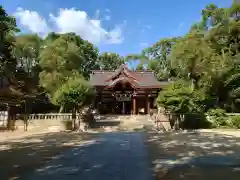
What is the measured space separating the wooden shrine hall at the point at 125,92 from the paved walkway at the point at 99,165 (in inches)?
904

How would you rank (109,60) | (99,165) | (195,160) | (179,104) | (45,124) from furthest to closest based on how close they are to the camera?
(109,60) → (179,104) → (45,124) → (195,160) → (99,165)

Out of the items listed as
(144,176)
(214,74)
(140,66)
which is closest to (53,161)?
(144,176)

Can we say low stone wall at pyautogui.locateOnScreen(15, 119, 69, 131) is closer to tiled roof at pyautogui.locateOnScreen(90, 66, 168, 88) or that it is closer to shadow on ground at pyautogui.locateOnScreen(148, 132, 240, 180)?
shadow on ground at pyautogui.locateOnScreen(148, 132, 240, 180)

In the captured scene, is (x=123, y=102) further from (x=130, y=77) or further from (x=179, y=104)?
(x=179, y=104)

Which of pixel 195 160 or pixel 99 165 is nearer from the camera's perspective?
pixel 99 165

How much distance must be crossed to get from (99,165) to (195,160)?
9.26ft

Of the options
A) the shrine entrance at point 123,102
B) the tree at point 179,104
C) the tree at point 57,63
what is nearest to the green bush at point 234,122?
the tree at point 179,104

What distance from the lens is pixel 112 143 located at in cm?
1223

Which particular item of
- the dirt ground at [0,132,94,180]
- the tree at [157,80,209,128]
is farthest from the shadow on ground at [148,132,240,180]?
the tree at [157,80,209,128]

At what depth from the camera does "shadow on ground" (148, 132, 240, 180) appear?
6.79 meters

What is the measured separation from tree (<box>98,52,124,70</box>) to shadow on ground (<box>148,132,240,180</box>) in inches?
1759

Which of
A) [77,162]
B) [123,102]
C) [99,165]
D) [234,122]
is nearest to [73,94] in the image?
[234,122]

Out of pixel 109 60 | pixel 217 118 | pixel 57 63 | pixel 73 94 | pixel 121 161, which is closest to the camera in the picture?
pixel 121 161

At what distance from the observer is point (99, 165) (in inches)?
310
